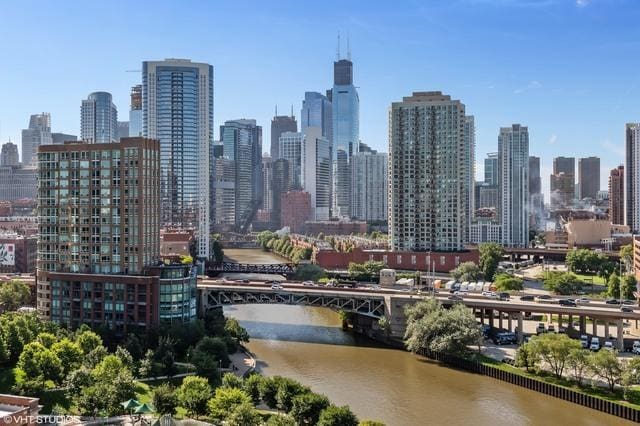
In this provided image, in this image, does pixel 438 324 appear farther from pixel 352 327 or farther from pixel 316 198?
pixel 316 198

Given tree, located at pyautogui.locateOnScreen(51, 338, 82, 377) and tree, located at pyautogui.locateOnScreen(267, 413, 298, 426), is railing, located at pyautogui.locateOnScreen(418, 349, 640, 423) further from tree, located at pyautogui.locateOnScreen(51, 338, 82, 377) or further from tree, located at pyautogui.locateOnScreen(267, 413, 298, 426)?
tree, located at pyautogui.locateOnScreen(51, 338, 82, 377)

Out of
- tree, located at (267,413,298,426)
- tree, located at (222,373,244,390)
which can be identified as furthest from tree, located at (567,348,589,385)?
tree, located at (222,373,244,390)

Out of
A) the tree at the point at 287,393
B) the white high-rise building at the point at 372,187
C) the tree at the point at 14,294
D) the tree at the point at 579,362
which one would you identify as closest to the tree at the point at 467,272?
the tree at the point at 579,362

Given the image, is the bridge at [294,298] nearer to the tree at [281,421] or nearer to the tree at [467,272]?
the tree at [281,421]

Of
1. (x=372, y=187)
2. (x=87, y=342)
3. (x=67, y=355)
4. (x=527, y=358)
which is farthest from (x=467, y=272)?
(x=372, y=187)

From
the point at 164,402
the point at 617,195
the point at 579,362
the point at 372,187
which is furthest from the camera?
the point at 372,187

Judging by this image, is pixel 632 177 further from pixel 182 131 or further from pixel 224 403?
pixel 224 403

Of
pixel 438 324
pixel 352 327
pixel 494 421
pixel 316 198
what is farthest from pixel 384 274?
pixel 316 198
